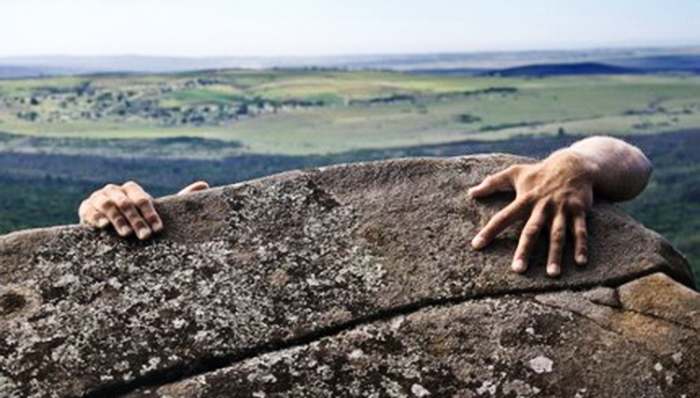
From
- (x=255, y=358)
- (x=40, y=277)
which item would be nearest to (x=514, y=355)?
(x=255, y=358)

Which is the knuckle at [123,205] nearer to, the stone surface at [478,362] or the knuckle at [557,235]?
the stone surface at [478,362]

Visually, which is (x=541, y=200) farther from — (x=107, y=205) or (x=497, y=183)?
(x=107, y=205)

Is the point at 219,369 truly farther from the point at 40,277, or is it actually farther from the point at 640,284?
the point at 640,284

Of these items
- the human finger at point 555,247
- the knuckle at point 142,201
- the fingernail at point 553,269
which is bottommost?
the fingernail at point 553,269

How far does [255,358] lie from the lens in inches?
259

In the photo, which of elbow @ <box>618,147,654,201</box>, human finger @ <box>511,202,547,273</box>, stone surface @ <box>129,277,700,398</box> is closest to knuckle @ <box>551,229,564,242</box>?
human finger @ <box>511,202,547,273</box>

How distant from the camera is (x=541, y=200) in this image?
7.23 m

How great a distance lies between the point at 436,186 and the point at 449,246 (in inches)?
27.6

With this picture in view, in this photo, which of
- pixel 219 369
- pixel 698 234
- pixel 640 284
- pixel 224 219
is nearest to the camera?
pixel 219 369

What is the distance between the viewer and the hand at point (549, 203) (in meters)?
7.07

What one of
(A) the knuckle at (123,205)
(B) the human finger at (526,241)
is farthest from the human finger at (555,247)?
(A) the knuckle at (123,205)

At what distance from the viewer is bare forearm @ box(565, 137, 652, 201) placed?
769cm

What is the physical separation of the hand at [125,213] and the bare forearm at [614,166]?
9.55ft

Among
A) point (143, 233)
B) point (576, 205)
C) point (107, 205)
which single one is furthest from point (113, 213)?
point (576, 205)
